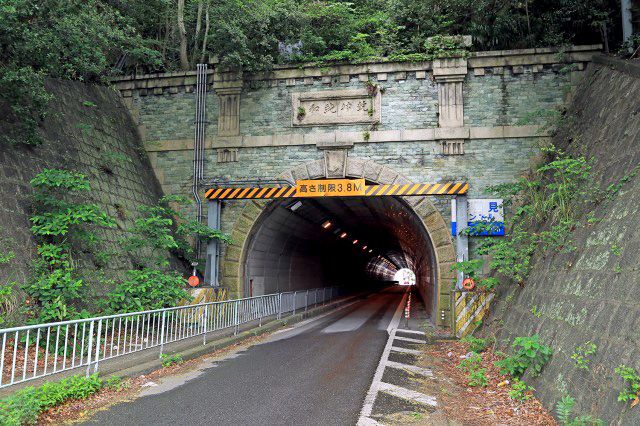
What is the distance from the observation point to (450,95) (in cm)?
1572

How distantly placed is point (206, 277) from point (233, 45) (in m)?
8.10

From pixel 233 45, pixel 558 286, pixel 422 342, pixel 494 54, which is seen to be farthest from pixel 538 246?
pixel 233 45

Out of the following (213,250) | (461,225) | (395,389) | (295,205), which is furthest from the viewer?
(295,205)

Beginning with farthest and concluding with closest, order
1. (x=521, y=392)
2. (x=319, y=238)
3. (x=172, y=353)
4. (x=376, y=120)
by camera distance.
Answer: (x=319, y=238) → (x=376, y=120) → (x=172, y=353) → (x=521, y=392)

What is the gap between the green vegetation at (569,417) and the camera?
183 inches

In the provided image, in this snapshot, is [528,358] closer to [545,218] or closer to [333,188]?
[545,218]

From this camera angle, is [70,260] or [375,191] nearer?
[70,260]

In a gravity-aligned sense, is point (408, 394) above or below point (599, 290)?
below

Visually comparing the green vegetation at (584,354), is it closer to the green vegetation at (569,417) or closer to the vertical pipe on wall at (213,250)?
the green vegetation at (569,417)

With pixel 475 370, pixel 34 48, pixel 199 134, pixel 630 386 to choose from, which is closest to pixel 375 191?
pixel 199 134

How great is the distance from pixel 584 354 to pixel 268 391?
14.4ft

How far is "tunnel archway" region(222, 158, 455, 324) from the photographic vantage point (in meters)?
15.6

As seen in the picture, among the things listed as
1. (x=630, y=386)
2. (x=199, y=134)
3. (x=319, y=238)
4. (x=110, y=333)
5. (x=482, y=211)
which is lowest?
(x=110, y=333)

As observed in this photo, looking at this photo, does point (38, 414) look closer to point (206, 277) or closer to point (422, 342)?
point (422, 342)
